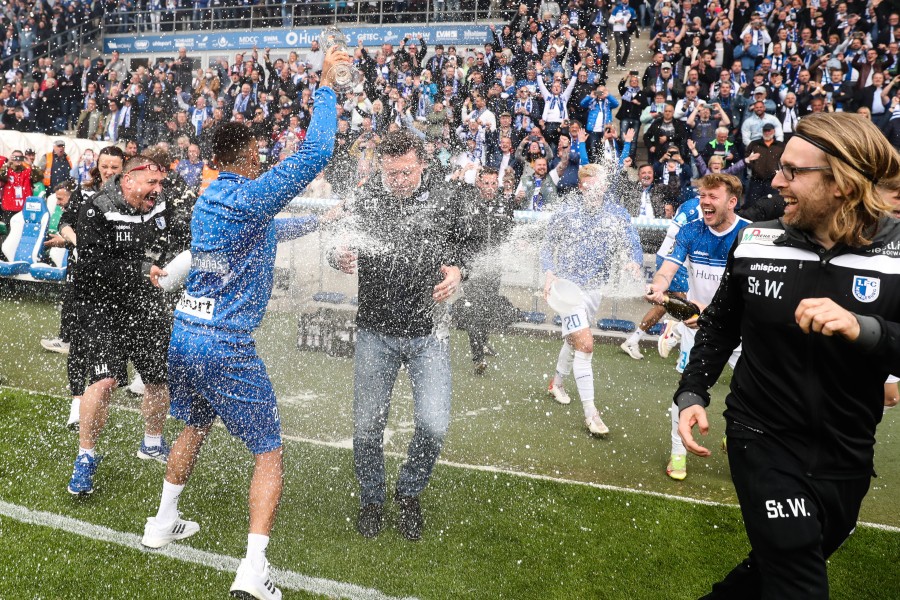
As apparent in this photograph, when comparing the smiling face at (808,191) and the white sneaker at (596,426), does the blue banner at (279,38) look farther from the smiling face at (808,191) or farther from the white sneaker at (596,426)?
the smiling face at (808,191)

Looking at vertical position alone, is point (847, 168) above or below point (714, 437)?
above

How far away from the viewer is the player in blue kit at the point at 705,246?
503cm

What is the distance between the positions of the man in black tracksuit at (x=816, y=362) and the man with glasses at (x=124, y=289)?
11.9 feet

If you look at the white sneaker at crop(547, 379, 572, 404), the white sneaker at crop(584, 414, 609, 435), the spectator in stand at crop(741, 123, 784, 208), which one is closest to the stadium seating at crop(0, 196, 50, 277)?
the white sneaker at crop(547, 379, 572, 404)

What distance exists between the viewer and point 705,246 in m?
5.27

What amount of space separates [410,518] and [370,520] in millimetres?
219

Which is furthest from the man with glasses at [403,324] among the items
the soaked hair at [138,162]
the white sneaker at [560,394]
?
the white sneaker at [560,394]

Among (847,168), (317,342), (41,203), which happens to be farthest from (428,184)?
(41,203)

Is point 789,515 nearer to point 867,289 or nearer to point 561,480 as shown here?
point 867,289

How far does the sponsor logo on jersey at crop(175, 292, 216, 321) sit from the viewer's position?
3326 mm

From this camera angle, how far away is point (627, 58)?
Result: 16344mm

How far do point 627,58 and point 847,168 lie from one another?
1528cm

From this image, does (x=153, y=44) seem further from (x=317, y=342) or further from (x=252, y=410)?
(x=252, y=410)

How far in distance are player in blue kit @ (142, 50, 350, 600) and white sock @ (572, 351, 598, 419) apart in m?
3.19
